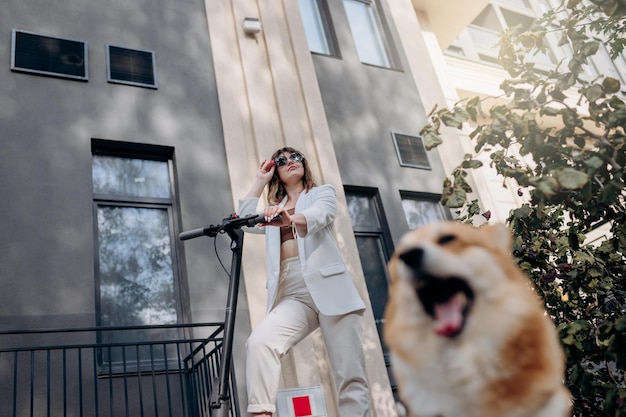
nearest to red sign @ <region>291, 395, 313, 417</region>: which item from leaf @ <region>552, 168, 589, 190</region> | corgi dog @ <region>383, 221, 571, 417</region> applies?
leaf @ <region>552, 168, 589, 190</region>

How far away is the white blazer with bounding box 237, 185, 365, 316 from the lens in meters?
2.59

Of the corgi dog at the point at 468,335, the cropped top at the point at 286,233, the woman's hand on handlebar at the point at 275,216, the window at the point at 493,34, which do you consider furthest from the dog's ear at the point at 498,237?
the window at the point at 493,34

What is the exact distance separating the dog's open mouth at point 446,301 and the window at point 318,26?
6.69 m

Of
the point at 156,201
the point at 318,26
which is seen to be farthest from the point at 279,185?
the point at 318,26

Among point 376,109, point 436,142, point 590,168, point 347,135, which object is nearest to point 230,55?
point 347,135

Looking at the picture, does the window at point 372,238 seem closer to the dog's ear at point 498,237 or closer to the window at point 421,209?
the window at point 421,209

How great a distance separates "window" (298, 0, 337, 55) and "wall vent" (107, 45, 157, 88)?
2.52 meters

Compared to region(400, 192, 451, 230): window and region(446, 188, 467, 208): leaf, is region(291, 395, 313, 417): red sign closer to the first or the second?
region(446, 188, 467, 208): leaf

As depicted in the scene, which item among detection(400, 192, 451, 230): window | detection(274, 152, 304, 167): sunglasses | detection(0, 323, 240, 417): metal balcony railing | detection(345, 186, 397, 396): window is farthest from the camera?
detection(400, 192, 451, 230): window

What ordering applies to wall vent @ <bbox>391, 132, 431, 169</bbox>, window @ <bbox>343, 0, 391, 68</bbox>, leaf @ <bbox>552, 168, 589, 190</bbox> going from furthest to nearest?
window @ <bbox>343, 0, 391, 68</bbox>, wall vent @ <bbox>391, 132, 431, 169</bbox>, leaf @ <bbox>552, 168, 589, 190</bbox>

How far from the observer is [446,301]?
2.96 ft

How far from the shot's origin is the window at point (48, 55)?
15.8 ft

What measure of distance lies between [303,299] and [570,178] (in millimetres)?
1560

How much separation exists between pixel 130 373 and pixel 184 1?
13.6ft
